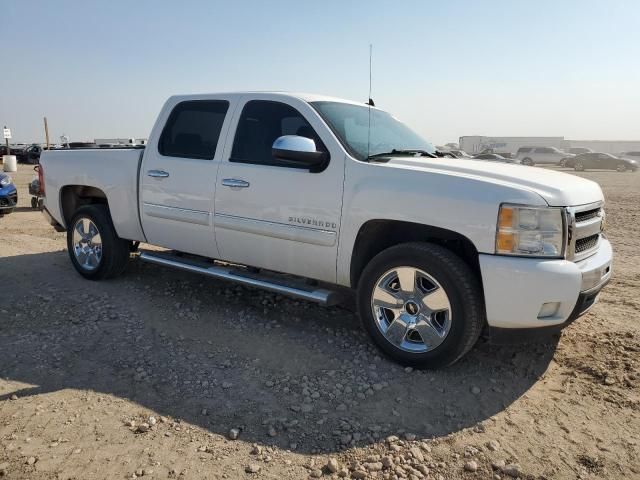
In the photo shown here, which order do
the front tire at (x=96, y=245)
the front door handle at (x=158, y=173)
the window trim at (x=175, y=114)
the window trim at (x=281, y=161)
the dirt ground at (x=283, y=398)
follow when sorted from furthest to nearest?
1. the front tire at (x=96, y=245)
2. the front door handle at (x=158, y=173)
3. the window trim at (x=175, y=114)
4. the window trim at (x=281, y=161)
5. the dirt ground at (x=283, y=398)

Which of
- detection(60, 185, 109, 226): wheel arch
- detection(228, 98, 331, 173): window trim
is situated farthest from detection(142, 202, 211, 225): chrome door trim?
detection(60, 185, 109, 226): wheel arch

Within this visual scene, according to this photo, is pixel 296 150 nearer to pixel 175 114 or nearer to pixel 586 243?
pixel 175 114

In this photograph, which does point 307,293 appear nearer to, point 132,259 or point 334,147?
point 334,147

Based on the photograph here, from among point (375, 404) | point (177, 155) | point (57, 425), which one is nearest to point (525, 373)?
point (375, 404)

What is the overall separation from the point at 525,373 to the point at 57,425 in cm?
308

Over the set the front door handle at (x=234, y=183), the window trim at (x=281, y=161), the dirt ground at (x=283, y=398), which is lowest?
the dirt ground at (x=283, y=398)

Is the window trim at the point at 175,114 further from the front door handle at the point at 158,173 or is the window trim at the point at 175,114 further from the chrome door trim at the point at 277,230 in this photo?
the chrome door trim at the point at 277,230

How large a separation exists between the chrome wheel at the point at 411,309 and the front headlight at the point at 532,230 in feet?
1.87

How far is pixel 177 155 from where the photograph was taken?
496 centimetres

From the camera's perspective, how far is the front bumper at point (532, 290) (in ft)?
10.4

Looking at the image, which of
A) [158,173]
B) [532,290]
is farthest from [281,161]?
[532,290]

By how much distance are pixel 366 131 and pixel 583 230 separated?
1.89 m

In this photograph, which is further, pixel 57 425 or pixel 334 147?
pixel 334 147

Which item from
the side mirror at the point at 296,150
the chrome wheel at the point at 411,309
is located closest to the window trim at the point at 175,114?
the side mirror at the point at 296,150
